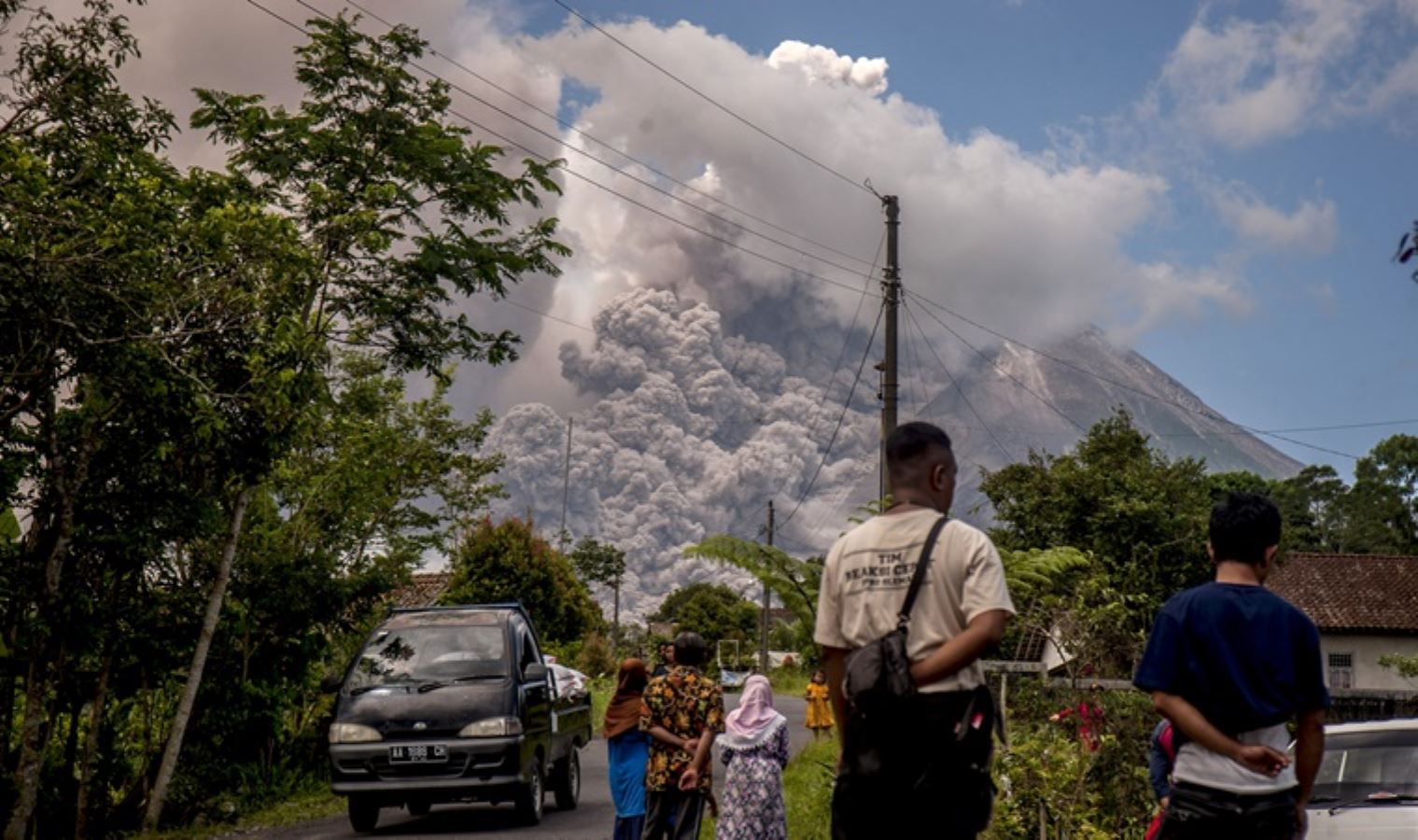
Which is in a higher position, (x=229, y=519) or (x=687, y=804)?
(x=229, y=519)

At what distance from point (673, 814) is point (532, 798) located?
5.25m

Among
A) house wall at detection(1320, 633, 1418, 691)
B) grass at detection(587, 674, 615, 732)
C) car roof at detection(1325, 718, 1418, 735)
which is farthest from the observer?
house wall at detection(1320, 633, 1418, 691)

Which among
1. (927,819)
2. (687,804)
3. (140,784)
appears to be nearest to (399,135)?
(140,784)

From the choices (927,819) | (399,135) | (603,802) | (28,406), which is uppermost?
(399,135)

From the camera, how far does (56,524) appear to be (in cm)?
1326

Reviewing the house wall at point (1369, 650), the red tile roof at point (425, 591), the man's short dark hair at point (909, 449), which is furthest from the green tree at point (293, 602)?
the house wall at point (1369, 650)

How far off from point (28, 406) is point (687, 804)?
20.2ft

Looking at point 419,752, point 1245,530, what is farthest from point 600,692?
point 1245,530

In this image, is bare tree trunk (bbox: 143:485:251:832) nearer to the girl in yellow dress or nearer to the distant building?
the girl in yellow dress

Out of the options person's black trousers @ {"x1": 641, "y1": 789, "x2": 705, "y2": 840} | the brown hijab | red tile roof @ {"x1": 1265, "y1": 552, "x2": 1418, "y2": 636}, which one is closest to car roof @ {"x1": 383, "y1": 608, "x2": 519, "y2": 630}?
the brown hijab

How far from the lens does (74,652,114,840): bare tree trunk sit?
14180 millimetres

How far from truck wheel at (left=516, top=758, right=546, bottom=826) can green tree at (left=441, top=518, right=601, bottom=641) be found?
2757cm

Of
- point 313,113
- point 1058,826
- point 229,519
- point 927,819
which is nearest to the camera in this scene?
point 927,819

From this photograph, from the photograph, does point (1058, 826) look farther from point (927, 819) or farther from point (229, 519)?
point (229, 519)
